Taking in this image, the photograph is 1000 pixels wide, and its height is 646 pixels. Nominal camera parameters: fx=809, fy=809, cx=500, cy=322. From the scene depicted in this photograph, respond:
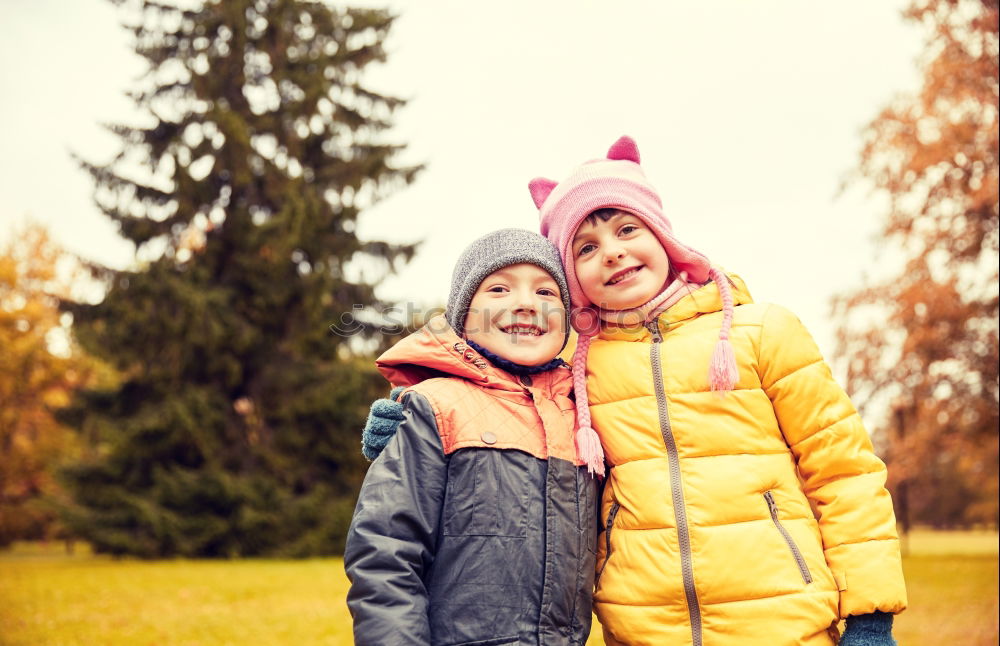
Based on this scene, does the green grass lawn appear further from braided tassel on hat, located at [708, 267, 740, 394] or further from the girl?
braided tassel on hat, located at [708, 267, 740, 394]

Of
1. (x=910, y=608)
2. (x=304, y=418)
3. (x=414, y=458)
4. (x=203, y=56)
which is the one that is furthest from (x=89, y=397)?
(x=414, y=458)

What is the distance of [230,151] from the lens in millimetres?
17625

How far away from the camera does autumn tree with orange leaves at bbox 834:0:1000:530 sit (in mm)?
11008

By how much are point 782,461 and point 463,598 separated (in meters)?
0.96

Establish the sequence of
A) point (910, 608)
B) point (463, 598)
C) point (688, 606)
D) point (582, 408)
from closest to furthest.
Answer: point (463, 598)
point (688, 606)
point (582, 408)
point (910, 608)

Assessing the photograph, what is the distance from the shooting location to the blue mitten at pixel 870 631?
2082 mm

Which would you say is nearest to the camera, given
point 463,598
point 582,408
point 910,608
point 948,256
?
point 463,598

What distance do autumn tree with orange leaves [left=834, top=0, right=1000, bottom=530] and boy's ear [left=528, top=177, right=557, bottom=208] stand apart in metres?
9.16

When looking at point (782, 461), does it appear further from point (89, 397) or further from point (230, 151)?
point (89, 397)

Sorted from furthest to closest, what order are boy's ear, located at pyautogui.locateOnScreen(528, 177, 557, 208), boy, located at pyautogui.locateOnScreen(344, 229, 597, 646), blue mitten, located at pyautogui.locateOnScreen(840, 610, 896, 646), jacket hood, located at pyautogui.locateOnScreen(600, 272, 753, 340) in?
boy's ear, located at pyautogui.locateOnScreen(528, 177, 557, 208) < jacket hood, located at pyautogui.locateOnScreen(600, 272, 753, 340) < blue mitten, located at pyautogui.locateOnScreen(840, 610, 896, 646) < boy, located at pyautogui.locateOnScreen(344, 229, 597, 646)

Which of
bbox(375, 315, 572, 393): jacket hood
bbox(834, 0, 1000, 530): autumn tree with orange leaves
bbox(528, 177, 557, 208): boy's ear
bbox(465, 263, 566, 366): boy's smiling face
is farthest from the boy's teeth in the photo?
bbox(834, 0, 1000, 530): autumn tree with orange leaves

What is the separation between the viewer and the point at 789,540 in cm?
215

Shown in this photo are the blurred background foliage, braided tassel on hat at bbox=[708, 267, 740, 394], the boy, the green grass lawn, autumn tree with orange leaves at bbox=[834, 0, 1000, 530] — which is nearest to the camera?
the boy

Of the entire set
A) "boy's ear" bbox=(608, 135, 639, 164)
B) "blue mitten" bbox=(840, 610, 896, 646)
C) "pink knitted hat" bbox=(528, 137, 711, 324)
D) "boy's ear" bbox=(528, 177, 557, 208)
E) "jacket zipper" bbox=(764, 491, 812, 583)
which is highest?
"boy's ear" bbox=(608, 135, 639, 164)
